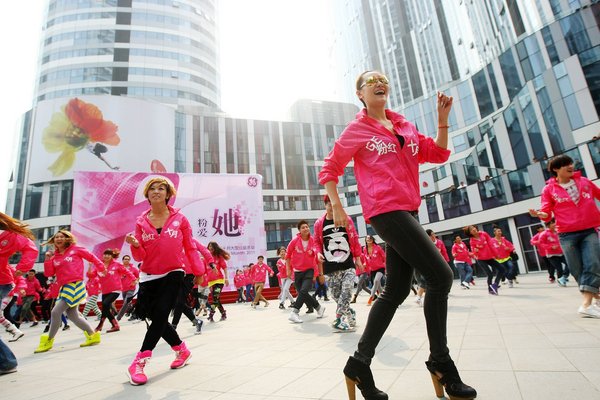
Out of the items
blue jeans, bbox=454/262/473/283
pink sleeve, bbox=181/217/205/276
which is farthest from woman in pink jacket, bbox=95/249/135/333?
blue jeans, bbox=454/262/473/283

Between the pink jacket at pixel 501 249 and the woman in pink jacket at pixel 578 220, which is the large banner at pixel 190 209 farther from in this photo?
the woman in pink jacket at pixel 578 220

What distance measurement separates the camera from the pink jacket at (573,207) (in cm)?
431

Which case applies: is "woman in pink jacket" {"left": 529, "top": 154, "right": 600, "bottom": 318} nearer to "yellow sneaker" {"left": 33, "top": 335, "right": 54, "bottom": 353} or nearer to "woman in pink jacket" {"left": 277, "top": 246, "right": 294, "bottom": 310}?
"woman in pink jacket" {"left": 277, "top": 246, "right": 294, "bottom": 310}

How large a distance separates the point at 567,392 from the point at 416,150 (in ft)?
5.38

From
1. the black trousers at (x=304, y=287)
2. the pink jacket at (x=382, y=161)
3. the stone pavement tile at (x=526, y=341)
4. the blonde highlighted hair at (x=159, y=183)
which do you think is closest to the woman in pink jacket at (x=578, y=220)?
the stone pavement tile at (x=526, y=341)

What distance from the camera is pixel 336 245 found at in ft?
18.3

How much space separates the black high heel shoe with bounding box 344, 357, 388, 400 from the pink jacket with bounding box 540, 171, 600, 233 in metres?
3.93

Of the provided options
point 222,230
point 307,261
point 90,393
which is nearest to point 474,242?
point 307,261

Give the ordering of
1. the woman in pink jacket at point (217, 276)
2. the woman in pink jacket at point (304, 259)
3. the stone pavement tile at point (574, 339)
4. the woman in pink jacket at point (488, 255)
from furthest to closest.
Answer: the woman in pink jacket at point (488, 255) < the woman in pink jacket at point (217, 276) < the woman in pink jacket at point (304, 259) < the stone pavement tile at point (574, 339)

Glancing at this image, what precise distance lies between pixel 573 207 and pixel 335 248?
3.23 meters

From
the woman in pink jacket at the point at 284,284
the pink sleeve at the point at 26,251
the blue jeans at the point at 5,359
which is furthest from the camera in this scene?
the woman in pink jacket at the point at 284,284

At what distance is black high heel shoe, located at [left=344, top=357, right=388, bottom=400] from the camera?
1918 mm

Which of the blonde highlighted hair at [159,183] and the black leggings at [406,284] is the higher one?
the blonde highlighted hair at [159,183]

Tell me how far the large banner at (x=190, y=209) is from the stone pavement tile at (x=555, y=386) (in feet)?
54.9
